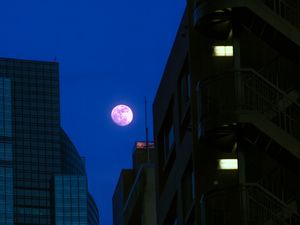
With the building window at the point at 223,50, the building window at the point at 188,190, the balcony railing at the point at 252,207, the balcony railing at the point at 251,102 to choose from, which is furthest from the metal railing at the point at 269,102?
the building window at the point at 188,190

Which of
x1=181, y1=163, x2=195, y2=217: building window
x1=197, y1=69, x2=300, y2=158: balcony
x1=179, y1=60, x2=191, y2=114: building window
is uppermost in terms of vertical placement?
x1=179, y1=60, x2=191, y2=114: building window

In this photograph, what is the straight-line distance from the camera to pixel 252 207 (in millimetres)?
25938

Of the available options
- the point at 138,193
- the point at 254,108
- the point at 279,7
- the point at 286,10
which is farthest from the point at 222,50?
the point at 138,193

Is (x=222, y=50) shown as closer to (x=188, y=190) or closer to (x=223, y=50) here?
(x=223, y=50)

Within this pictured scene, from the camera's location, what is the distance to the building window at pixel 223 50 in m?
29.7

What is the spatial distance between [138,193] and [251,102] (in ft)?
76.3

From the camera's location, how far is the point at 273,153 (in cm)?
2670

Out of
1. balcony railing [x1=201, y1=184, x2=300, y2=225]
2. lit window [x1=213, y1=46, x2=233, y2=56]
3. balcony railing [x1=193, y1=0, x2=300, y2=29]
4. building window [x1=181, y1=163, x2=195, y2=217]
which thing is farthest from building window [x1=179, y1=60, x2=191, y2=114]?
balcony railing [x1=201, y1=184, x2=300, y2=225]

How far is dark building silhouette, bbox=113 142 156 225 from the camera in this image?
161 ft

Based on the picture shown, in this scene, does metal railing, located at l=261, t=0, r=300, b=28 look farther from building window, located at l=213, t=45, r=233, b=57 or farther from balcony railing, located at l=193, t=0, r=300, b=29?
building window, located at l=213, t=45, r=233, b=57

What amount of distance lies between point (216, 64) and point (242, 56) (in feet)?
3.30

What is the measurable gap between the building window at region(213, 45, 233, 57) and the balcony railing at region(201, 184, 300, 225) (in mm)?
4197

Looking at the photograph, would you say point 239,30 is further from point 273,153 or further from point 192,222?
point 192,222

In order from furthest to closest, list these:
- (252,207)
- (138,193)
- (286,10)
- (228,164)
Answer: (138,193) < (228,164) < (286,10) < (252,207)
